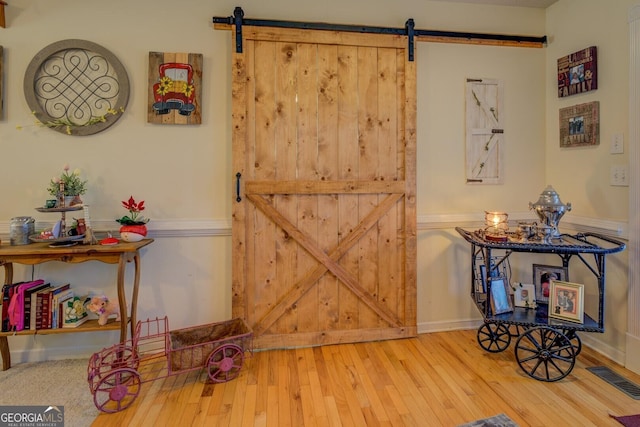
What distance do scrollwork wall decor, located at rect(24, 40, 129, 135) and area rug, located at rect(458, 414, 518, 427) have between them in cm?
282

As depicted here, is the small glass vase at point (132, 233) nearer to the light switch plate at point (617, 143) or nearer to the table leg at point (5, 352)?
the table leg at point (5, 352)

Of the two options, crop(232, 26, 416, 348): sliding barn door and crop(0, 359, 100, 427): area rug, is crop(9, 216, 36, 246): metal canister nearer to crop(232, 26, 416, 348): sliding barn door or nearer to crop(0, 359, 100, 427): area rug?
crop(0, 359, 100, 427): area rug

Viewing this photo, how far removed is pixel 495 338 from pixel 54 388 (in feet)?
9.31

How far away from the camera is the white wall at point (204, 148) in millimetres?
2445

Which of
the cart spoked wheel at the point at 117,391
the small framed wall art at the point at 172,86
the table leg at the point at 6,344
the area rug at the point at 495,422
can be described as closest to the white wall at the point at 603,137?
the area rug at the point at 495,422

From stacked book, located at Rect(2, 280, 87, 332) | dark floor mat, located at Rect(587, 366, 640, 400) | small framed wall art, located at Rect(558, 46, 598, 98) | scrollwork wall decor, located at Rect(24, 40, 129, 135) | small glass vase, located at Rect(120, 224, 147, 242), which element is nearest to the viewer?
dark floor mat, located at Rect(587, 366, 640, 400)

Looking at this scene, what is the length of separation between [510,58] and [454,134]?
2.55 ft

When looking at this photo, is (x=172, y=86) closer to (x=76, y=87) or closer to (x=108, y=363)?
(x=76, y=87)

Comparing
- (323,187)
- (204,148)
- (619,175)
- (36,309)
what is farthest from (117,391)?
(619,175)

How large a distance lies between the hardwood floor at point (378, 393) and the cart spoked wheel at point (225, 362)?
0.05 m

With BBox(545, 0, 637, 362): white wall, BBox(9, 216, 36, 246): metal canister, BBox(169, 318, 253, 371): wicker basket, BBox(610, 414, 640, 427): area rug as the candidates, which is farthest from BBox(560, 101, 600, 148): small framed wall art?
BBox(9, 216, 36, 246): metal canister

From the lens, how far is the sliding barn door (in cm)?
261

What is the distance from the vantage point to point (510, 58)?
2.93 metres

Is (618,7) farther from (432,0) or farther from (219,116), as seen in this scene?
(219,116)
